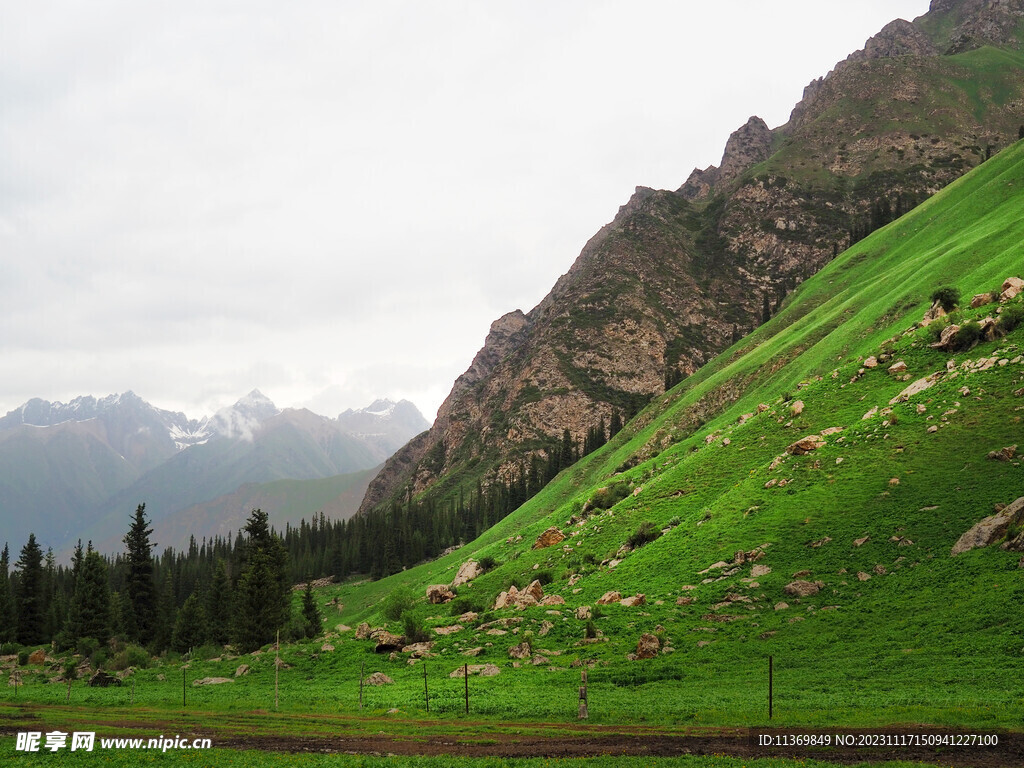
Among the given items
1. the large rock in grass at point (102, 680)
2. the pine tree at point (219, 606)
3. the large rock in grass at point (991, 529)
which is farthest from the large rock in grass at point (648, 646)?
the pine tree at point (219, 606)

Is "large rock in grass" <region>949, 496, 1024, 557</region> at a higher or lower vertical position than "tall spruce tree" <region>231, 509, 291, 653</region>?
higher

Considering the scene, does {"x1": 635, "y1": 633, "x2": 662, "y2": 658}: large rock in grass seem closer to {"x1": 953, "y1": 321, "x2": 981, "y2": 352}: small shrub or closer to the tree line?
{"x1": 953, "y1": 321, "x2": 981, "y2": 352}: small shrub

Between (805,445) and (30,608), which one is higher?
(805,445)

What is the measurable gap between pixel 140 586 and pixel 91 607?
1055cm

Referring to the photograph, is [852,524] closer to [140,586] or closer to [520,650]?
[520,650]

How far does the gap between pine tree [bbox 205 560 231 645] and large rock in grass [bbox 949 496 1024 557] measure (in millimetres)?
98469

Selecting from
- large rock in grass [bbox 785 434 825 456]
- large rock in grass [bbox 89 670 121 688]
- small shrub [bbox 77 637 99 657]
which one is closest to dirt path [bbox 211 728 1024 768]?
large rock in grass [bbox 89 670 121 688]

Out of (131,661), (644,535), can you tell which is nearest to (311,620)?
(131,661)

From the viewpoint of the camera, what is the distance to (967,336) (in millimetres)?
64812

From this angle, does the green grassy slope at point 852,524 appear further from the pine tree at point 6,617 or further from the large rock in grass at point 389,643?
the pine tree at point 6,617

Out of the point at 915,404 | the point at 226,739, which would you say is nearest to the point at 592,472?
the point at 915,404

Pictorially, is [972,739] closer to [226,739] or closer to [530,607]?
[226,739]

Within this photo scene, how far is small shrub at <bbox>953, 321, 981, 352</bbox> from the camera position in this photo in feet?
211

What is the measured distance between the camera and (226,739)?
32656 mm
